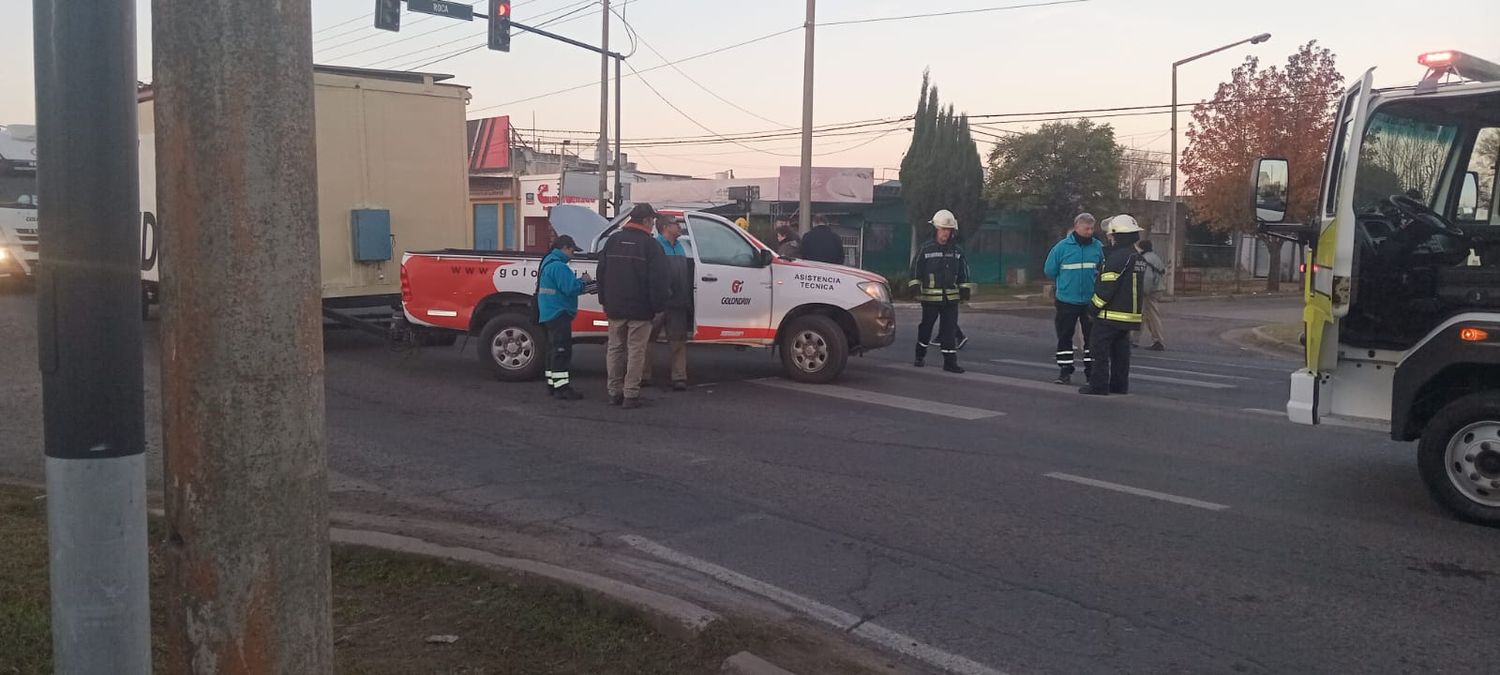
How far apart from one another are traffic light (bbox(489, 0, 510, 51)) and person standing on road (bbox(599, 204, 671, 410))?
12.6 m

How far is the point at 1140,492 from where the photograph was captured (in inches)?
307

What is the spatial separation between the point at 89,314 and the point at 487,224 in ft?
112

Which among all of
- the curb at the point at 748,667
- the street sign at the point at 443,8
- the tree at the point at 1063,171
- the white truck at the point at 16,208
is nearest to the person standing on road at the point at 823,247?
the street sign at the point at 443,8

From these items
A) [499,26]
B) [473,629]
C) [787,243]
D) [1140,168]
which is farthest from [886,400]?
[1140,168]

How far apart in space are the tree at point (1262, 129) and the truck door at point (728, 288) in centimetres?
3275

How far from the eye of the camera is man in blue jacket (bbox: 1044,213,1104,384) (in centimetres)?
1264

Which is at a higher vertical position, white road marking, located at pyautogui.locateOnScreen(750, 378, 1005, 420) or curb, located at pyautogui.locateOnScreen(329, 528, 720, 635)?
white road marking, located at pyautogui.locateOnScreen(750, 378, 1005, 420)

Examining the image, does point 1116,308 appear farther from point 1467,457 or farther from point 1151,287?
point 1151,287

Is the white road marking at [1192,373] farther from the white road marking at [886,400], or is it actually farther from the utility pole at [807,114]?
the utility pole at [807,114]

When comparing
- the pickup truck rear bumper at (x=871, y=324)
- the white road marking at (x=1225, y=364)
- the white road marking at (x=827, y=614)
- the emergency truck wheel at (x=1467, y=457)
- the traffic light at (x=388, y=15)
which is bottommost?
the white road marking at (x=827, y=614)

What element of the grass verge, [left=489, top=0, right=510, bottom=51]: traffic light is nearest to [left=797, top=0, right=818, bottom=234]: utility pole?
[left=489, top=0, right=510, bottom=51]: traffic light

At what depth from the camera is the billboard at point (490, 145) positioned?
51.1 m

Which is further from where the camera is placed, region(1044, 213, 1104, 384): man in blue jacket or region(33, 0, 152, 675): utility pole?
region(1044, 213, 1104, 384): man in blue jacket

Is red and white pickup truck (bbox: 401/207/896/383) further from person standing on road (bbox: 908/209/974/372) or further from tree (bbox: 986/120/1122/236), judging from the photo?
tree (bbox: 986/120/1122/236)
